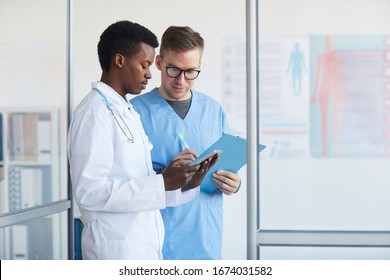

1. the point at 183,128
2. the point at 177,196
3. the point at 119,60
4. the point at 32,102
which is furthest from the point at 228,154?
the point at 32,102

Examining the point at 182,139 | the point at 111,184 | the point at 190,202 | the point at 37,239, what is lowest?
the point at 37,239

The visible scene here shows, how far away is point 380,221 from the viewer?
1.74 meters

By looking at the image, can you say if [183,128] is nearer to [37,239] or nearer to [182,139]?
[182,139]

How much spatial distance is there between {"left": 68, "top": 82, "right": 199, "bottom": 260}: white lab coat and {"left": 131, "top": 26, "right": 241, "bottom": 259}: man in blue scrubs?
464 millimetres

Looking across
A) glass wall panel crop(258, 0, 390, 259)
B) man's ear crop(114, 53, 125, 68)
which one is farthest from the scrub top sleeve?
man's ear crop(114, 53, 125, 68)

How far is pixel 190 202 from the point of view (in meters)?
1.92

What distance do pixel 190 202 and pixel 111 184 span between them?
25.0 inches

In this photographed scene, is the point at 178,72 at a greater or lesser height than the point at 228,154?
greater

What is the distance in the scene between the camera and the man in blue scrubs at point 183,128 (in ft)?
6.15

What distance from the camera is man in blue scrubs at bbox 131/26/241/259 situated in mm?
1874

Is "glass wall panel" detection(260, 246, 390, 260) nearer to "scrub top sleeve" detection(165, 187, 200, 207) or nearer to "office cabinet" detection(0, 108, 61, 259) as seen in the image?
"scrub top sleeve" detection(165, 187, 200, 207)

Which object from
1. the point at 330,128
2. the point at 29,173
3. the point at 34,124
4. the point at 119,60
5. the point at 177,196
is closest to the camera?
the point at 119,60

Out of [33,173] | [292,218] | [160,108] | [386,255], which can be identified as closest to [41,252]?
[33,173]
